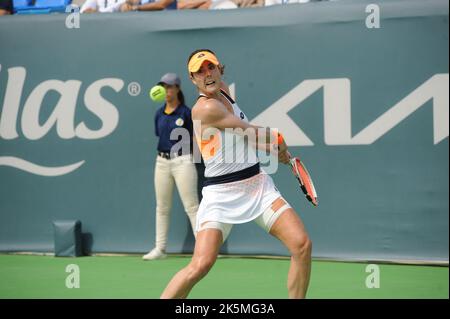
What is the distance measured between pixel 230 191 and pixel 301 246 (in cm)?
62

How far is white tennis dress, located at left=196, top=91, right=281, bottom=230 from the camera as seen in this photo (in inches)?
237

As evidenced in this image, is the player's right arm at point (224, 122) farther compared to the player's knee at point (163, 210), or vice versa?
the player's knee at point (163, 210)

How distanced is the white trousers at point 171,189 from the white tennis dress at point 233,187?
3.49 meters

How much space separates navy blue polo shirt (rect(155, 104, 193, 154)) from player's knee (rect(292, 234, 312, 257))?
396cm

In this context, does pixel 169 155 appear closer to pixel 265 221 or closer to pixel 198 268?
pixel 265 221

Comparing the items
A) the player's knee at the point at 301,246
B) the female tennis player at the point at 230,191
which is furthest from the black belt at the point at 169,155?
the player's knee at the point at 301,246

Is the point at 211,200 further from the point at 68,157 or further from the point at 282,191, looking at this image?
the point at 68,157

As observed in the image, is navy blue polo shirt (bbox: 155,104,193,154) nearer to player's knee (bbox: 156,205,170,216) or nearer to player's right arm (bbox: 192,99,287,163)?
player's knee (bbox: 156,205,170,216)

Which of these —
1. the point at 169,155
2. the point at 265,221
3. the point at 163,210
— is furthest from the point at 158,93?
the point at 265,221

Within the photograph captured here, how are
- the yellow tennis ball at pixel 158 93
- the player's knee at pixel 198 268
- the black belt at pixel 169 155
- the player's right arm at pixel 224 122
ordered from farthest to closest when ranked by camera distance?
the black belt at pixel 169 155 → the yellow tennis ball at pixel 158 93 → the player's right arm at pixel 224 122 → the player's knee at pixel 198 268

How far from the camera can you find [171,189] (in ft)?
32.0

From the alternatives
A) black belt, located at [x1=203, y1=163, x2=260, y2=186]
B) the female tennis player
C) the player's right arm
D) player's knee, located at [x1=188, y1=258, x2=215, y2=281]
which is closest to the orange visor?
the female tennis player

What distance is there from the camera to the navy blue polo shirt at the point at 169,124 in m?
9.64

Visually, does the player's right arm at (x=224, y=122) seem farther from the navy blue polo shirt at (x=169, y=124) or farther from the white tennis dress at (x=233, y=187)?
the navy blue polo shirt at (x=169, y=124)
